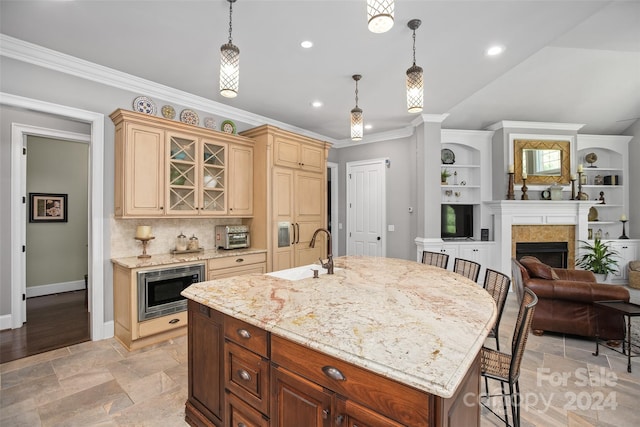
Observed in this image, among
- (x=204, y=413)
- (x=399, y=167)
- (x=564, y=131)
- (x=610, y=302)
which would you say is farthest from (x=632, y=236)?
(x=204, y=413)

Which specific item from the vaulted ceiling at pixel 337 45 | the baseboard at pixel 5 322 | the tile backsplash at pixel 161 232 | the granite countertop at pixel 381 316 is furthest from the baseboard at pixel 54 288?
the granite countertop at pixel 381 316

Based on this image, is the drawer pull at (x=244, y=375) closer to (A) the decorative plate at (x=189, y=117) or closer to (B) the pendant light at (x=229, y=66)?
(B) the pendant light at (x=229, y=66)

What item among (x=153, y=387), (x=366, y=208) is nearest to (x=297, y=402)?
(x=153, y=387)

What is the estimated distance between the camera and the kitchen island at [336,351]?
975 mm

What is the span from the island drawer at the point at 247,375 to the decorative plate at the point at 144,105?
306 centimetres

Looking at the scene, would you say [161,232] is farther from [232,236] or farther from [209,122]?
[209,122]

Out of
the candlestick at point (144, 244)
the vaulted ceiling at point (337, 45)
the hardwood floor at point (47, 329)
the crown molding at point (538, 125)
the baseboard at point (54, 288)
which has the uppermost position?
the crown molding at point (538, 125)

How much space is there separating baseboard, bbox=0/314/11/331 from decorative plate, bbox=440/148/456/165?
686 centimetres

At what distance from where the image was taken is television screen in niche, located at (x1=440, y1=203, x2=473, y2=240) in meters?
5.69

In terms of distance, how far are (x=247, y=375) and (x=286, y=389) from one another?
0.97ft

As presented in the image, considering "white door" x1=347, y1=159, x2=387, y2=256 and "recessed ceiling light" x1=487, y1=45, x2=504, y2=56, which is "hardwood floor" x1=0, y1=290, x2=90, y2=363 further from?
"recessed ceiling light" x1=487, y1=45, x2=504, y2=56

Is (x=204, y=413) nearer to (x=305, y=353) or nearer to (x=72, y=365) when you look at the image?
(x=305, y=353)

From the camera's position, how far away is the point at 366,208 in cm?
575

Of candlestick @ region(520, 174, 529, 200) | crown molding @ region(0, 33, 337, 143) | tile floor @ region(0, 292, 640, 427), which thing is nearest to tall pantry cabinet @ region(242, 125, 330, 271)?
crown molding @ region(0, 33, 337, 143)
